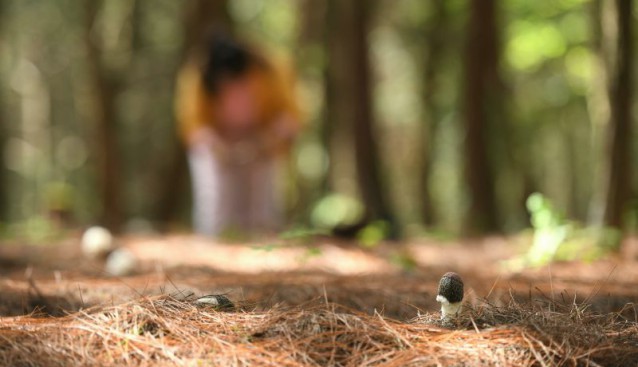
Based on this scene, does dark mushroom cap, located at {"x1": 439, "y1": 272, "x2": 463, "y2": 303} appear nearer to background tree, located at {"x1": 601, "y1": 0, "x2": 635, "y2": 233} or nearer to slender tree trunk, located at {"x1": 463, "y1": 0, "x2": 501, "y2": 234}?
background tree, located at {"x1": 601, "y1": 0, "x2": 635, "y2": 233}

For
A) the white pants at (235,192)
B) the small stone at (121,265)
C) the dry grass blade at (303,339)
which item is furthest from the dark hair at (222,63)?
the dry grass blade at (303,339)

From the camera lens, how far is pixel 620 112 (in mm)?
5141

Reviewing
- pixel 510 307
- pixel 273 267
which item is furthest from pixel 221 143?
pixel 510 307

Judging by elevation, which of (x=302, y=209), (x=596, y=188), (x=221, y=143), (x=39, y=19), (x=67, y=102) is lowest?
(x=302, y=209)

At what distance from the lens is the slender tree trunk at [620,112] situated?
513cm

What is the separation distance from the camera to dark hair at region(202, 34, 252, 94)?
302 inches

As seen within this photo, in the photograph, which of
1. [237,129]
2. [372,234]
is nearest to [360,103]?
[237,129]

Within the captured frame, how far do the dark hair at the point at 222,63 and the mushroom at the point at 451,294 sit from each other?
5508 millimetres

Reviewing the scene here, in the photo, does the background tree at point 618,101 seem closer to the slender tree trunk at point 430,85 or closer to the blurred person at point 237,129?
the blurred person at point 237,129

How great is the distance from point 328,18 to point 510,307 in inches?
358

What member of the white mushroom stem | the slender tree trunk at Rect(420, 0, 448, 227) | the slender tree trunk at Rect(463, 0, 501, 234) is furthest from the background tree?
the slender tree trunk at Rect(420, 0, 448, 227)

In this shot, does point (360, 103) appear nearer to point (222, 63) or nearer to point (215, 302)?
point (222, 63)

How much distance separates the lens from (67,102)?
70.2 ft

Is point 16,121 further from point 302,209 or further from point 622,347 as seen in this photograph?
point 622,347
